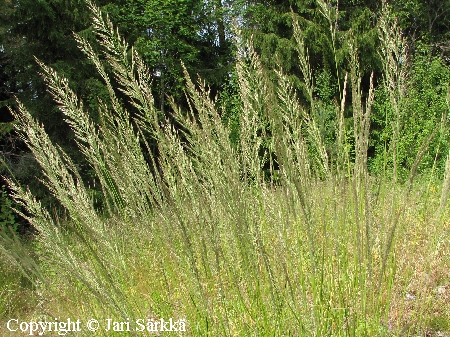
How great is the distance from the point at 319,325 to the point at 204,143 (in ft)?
2.36

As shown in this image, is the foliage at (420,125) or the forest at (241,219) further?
the foliage at (420,125)

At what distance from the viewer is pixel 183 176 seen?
4.78 feet

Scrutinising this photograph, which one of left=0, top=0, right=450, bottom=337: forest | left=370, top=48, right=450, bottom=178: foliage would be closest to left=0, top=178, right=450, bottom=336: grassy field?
left=0, top=0, right=450, bottom=337: forest

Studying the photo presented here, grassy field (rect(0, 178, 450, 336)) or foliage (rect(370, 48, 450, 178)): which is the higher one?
foliage (rect(370, 48, 450, 178))

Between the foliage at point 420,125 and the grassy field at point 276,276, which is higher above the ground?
the foliage at point 420,125

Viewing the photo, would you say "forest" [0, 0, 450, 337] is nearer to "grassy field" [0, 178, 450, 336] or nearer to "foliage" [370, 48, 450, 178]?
"grassy field" [0, 178, 450, 336]

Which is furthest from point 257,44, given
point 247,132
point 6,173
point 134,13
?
point 247,132

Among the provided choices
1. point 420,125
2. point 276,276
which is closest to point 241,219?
point 276,276

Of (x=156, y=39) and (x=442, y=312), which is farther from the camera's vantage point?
(x=156, y=39)

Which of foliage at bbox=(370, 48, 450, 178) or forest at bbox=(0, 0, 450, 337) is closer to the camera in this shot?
forest at bbox=(0, 0, 450, 337)

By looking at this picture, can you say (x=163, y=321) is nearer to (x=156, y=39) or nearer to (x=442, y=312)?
(x=442, y=312)

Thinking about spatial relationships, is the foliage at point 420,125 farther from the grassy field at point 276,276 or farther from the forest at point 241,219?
the grassy field at point 276,276

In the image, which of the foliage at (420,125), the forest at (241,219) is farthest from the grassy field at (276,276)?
the foliage at (420,125)

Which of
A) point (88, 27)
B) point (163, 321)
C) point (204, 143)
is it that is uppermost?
point (88, 27)
